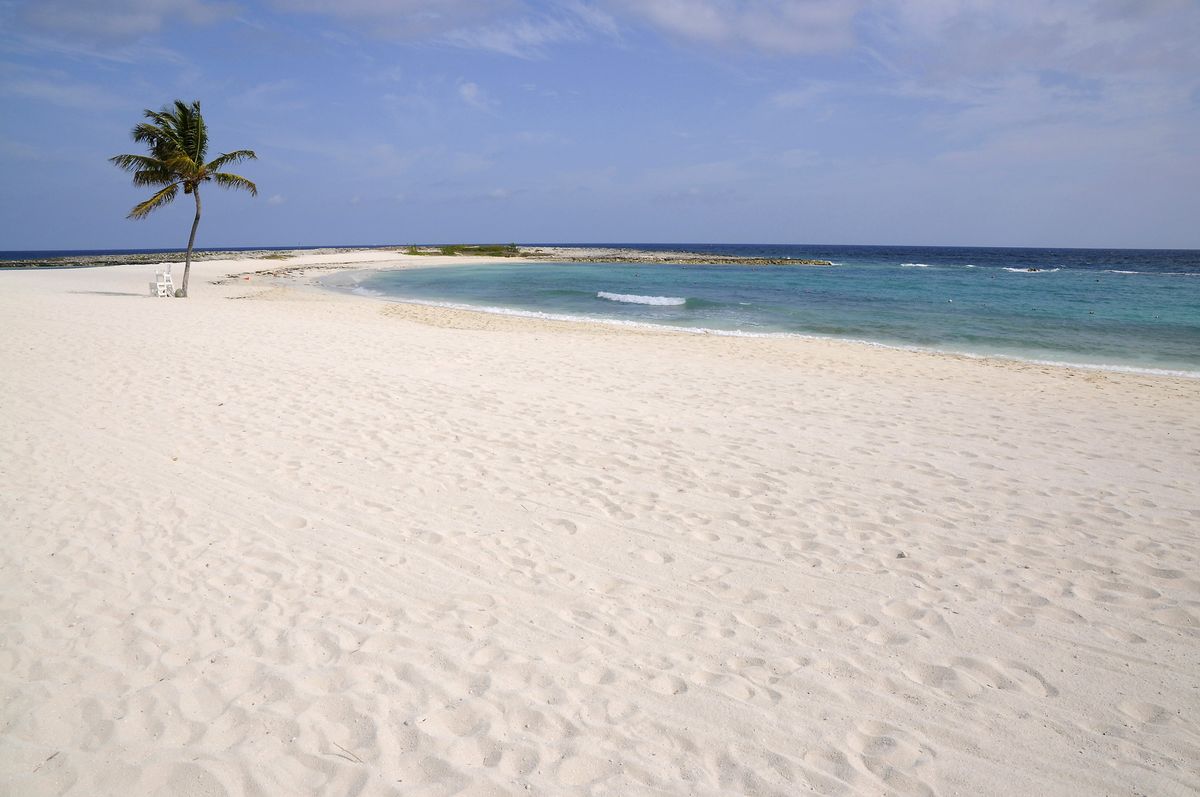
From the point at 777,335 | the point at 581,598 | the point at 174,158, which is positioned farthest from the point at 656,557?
the point at 174,158

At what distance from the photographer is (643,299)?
28.0 m

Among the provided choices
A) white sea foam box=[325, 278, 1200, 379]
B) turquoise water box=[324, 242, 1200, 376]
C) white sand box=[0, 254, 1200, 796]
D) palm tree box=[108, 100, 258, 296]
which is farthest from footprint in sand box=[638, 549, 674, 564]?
palm tree box=[108, 100, 258, 296]

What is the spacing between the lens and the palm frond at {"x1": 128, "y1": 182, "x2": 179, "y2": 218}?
20438 mm

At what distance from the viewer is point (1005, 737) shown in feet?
8.85

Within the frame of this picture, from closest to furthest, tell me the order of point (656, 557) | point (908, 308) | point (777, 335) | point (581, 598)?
point (581, 598) → point (656, 557) → point (777, 335) → point (908, 308)

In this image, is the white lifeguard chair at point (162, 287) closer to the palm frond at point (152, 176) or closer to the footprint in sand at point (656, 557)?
the palm frond at point (152, 176)

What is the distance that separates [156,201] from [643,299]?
1828 cm

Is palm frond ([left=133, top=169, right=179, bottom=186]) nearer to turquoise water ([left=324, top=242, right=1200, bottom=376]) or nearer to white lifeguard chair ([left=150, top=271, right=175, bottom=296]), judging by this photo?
white lifeguard chair ([left=150, top=271, right=175, bottom=296])

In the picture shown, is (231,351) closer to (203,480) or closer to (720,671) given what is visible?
(203,480)

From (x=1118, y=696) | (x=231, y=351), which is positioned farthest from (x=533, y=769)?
(x=231, y=351)

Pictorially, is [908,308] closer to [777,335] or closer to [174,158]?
[777,335]


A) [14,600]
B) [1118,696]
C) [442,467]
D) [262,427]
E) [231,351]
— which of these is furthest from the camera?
[231,351]

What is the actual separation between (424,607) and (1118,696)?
3.50 meters

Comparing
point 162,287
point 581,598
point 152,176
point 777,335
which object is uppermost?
point 152,176
